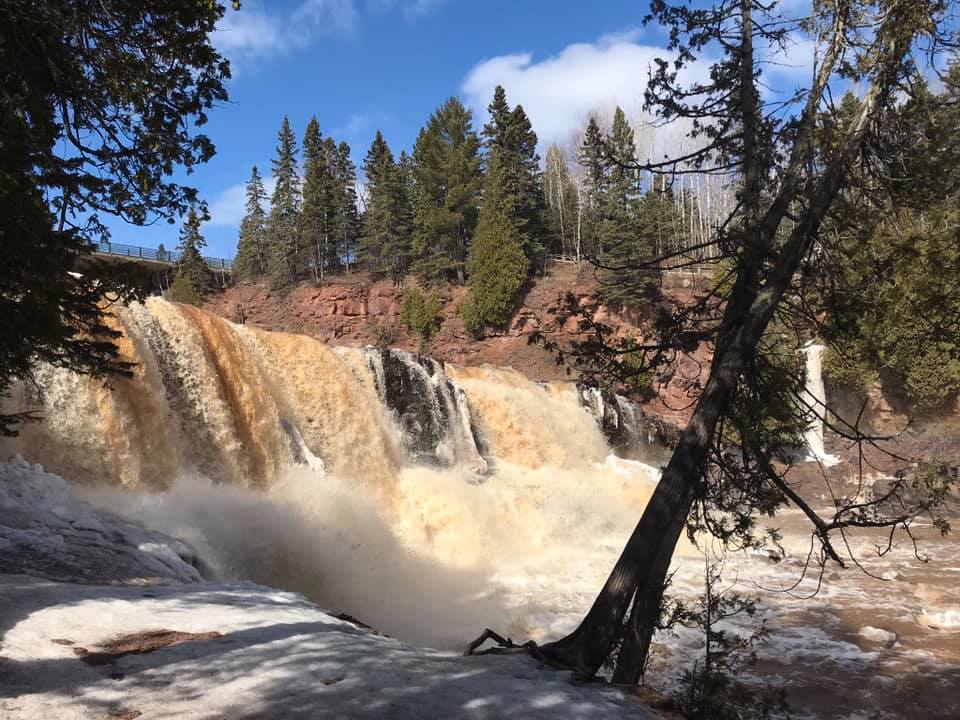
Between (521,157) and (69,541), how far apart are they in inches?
1532

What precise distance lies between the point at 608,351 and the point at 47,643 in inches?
162

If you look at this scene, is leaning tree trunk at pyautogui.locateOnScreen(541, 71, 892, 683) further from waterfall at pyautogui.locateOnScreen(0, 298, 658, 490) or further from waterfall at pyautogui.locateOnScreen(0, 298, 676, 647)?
waterfall at pyautogui.locateOnScreen(0, 298, 658, 490)

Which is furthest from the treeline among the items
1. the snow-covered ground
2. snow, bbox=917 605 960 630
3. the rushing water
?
the snow-covered ground

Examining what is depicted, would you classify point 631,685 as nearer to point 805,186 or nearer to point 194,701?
point 194,701

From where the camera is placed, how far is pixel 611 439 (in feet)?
77.3

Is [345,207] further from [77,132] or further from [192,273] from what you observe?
[77,132]

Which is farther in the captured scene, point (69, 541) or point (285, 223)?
point (285, 223)

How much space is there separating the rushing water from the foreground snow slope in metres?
3.38

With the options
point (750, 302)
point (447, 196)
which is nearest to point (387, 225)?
point (447, 196)

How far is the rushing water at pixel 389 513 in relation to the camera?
27.7 feet

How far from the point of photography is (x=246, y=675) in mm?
3605

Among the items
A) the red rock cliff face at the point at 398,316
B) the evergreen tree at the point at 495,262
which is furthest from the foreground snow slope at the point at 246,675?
the evergreen tree at the point at 495,262

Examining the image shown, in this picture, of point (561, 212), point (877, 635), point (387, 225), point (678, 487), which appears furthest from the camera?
point (561, 212)

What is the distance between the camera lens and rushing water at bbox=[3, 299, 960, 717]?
8430 mm
